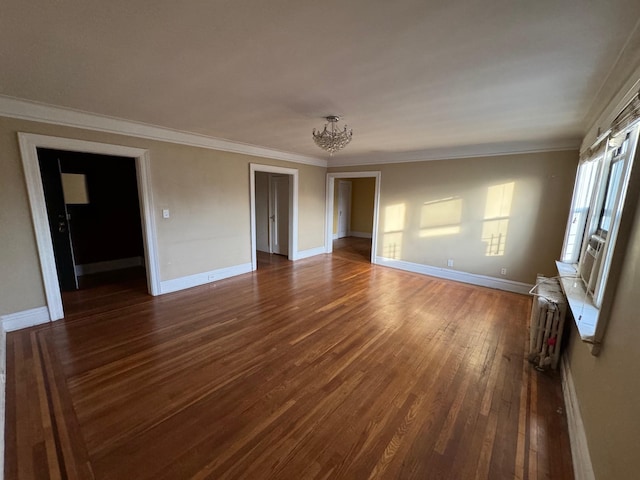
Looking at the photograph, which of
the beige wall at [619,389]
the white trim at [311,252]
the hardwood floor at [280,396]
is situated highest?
the beige wall at [619,389]

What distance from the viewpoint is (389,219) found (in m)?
5.57

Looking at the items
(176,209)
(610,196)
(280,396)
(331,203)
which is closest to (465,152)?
(610,196)

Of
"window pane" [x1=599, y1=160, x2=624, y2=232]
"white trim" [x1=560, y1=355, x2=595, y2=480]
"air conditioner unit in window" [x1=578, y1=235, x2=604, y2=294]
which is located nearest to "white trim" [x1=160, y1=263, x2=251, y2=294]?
Result: "white trim" [x1=560, y1=355, x2=595, y2=480]

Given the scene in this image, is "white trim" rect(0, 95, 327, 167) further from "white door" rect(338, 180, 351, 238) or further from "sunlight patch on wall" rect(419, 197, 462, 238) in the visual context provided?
"white door" rect(338, 180, 351, 238)

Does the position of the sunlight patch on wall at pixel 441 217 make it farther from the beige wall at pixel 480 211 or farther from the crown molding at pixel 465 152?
the crown molding at pixel 465 152

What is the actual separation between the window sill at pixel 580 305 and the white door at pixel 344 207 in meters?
6.69

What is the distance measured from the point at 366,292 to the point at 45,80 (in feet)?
13.8

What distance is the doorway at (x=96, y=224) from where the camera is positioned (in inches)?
157

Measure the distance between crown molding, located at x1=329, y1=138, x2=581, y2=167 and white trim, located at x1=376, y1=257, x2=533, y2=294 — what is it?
207cm

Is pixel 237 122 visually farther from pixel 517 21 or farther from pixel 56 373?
pixel 56 373

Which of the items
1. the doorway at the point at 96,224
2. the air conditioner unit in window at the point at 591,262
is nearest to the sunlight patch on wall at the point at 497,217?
the air conditioner unit in window at the point at 591,262

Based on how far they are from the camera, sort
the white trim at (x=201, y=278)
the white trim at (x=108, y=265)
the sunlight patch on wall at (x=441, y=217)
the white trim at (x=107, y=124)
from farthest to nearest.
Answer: the white trim at (x=108, y=265)
the sunlight patch on wall at (x=441, y=217)
the white trim at (x=201, y=278)
the white trim at (x=107, y=124)

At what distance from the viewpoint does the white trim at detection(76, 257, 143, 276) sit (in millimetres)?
4844

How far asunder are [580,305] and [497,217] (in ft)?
8.51
